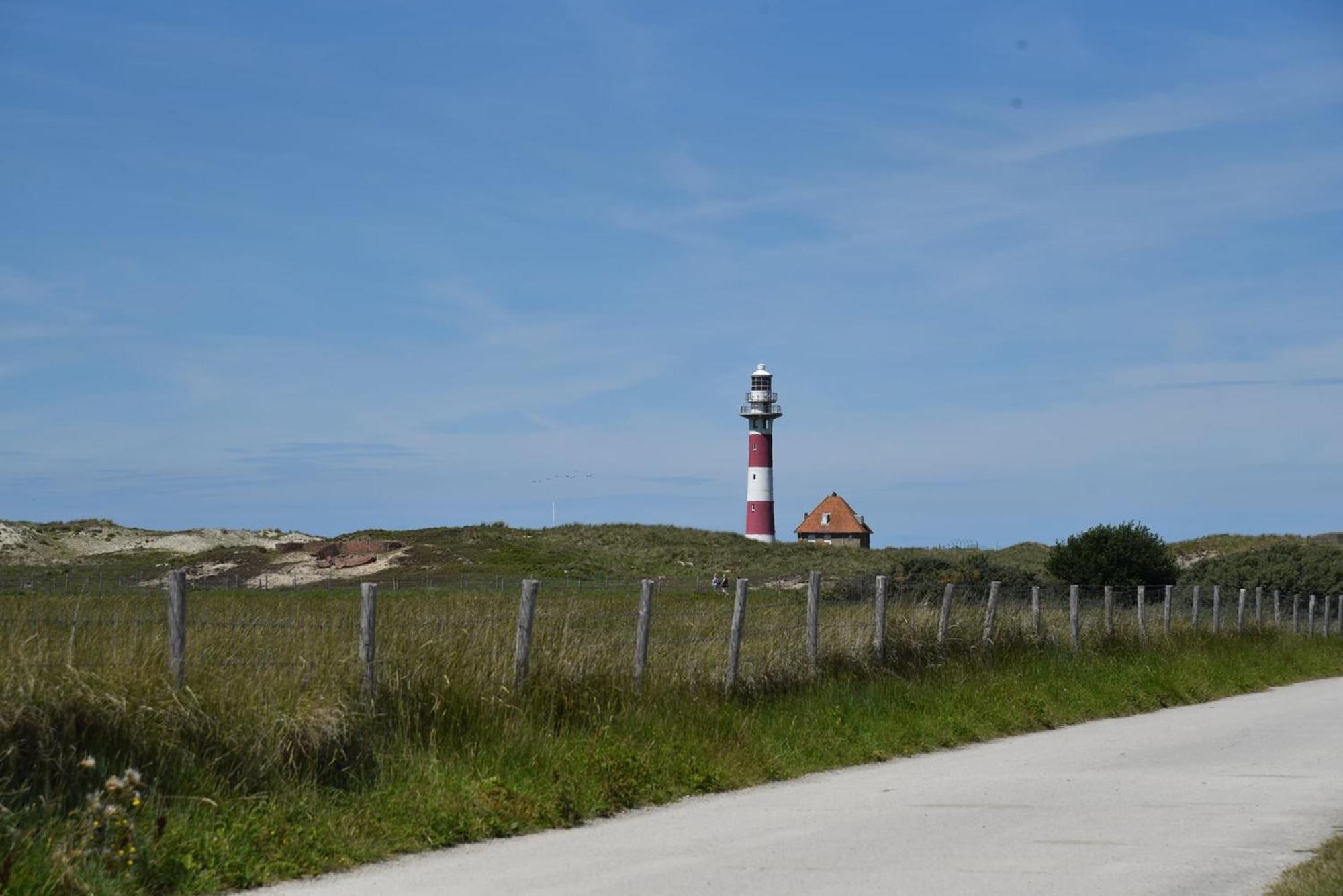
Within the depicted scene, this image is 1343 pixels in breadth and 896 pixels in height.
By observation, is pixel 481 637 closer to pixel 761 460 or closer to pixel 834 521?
pixel 761 460

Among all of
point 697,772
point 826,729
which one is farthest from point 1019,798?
point 826,729

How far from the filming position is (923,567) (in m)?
53.0

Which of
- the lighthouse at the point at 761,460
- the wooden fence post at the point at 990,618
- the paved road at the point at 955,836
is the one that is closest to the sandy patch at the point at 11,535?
the lighthouse at the point at 761,460

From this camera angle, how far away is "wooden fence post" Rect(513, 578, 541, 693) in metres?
13.3

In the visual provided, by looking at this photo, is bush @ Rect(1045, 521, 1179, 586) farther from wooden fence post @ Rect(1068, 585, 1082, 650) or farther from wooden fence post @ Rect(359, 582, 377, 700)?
wooden fence post @ Rect(359, 582, 377, 700)

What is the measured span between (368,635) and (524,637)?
1.79 metres

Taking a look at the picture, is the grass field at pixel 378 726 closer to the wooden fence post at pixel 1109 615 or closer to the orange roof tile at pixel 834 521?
the wooden fence post at pixel 1109 615

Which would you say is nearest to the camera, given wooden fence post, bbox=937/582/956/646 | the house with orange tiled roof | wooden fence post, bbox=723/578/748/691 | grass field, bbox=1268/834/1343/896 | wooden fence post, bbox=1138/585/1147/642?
grass field, bbox=1268/834/1343/896

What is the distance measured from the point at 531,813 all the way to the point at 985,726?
8.02 m

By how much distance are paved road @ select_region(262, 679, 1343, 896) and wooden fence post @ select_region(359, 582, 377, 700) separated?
2208mm

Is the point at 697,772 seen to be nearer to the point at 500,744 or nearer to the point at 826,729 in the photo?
the point at 500,744

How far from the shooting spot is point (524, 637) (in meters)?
13.4

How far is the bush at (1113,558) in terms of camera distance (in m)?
51.8

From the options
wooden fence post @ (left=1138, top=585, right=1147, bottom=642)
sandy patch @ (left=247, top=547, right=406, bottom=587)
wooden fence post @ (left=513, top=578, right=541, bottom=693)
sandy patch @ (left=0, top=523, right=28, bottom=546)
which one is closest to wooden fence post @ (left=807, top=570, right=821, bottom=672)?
wooden fence post @ (left=513, top=578, right=541, bottom=693)
